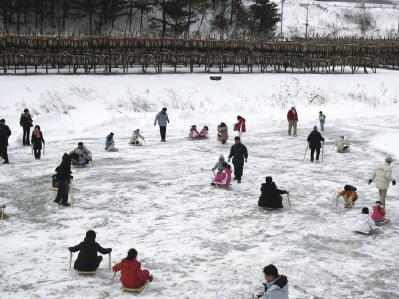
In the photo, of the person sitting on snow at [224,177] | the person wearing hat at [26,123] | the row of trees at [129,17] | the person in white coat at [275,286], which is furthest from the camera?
the row of trees at [129,17]

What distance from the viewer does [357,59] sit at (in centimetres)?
4612

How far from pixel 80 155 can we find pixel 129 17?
144 ft

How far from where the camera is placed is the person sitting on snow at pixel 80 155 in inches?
714

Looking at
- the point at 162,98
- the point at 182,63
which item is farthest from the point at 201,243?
the point at 182,63

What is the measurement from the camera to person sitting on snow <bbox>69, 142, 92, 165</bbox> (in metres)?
18.1

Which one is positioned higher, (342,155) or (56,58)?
(56,58)

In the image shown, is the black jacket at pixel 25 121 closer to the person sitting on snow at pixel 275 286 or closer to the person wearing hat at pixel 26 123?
the person wearing hat at pixel 26 123

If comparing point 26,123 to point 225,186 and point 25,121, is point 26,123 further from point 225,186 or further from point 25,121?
point 225,186

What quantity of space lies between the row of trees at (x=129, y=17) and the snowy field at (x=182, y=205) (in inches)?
732

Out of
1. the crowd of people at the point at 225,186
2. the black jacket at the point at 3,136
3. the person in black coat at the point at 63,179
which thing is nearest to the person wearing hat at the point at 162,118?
the crowd of people at the point at 225,186

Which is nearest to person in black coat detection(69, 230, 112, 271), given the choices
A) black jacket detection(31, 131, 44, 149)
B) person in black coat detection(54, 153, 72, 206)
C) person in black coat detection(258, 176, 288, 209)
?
person in black coat detection(54, 153, 72, 206)

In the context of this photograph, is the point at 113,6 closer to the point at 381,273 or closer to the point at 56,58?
the point at 56,58

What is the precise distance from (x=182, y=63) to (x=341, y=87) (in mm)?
12674

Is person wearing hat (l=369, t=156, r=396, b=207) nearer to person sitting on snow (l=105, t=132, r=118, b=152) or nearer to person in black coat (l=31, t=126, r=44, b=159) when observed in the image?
person sitting on snow (l=105, t=132, r=118, b=152)
